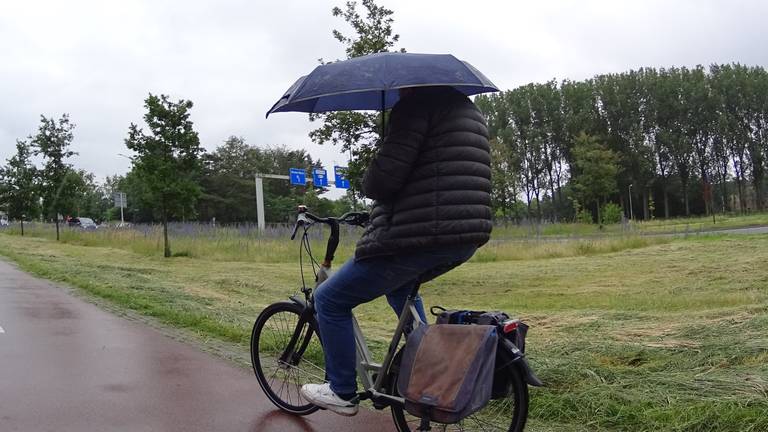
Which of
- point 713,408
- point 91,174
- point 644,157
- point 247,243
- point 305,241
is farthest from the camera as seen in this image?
point 91,174

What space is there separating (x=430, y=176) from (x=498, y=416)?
1.29 meters

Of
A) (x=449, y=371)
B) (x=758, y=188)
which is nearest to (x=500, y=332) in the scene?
(x=449, y=371)

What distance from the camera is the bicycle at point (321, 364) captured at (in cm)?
320

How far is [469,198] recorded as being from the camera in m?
3.16

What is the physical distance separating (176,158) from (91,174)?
251 feet

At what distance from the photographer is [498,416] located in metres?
3.36

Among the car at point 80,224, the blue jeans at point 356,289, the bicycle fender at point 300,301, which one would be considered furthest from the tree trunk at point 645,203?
the blue jeans at point 356,289

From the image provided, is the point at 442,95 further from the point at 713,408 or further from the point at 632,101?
the point at 632,101

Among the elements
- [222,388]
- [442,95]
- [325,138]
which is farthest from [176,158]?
[442,95]

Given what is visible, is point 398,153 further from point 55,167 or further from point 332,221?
point 55,167

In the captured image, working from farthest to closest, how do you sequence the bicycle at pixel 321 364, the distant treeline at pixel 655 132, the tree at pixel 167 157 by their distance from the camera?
the distant treeline at pixel 655 132
the tree at pixel 167 157
the bicycle at pixel 321 364

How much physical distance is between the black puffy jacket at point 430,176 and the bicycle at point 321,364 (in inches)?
18.8

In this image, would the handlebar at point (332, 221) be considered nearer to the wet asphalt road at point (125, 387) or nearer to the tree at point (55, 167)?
the wet asphalt road at point (125, 387)

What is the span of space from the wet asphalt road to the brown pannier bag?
2.94 feet
